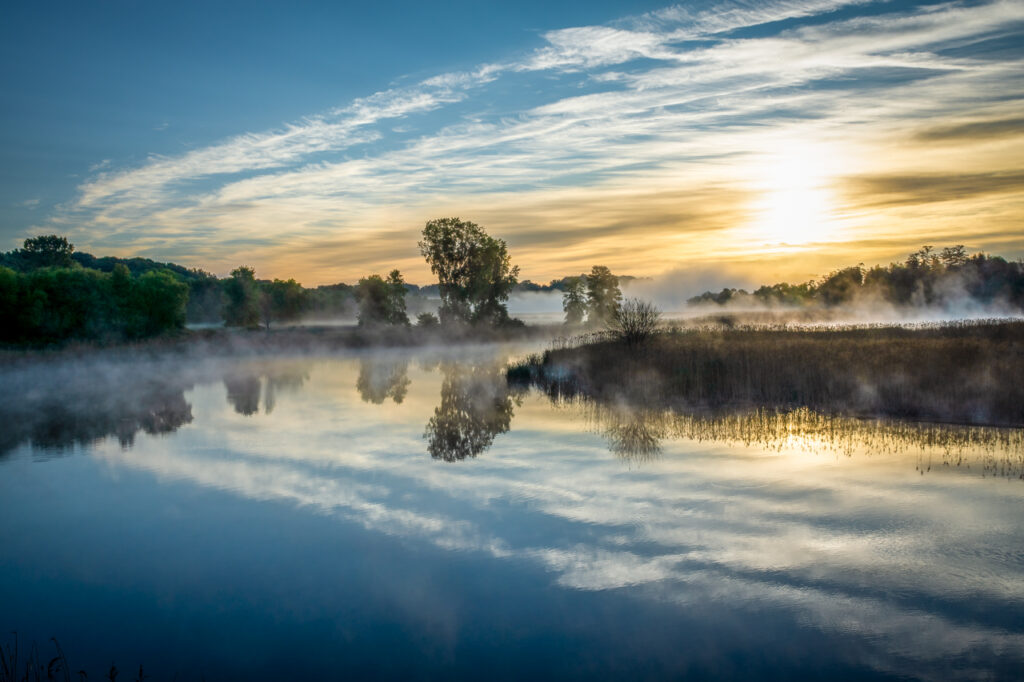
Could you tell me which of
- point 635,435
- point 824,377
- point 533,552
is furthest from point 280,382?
point 533,552

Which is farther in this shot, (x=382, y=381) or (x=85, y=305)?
(x=85, y=305)

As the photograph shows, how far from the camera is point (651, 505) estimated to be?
39.5 ft

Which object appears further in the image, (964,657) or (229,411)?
(229,411)

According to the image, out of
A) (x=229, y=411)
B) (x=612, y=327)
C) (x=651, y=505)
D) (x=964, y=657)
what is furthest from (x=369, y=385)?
(x=964, y=657)

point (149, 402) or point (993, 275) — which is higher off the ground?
point (993, 275)

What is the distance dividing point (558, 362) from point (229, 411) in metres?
16.5

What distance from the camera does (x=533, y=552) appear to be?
9.94m

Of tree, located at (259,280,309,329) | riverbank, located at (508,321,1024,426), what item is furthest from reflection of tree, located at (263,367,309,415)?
tree, located at (259,280,309,329)

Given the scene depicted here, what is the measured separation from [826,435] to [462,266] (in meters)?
63.0

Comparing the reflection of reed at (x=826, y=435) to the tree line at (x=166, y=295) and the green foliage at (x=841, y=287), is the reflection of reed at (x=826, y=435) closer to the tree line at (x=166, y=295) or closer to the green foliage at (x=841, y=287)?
the tree line at (x=166, y=295)

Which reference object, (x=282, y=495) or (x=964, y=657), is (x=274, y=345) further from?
(x=964, y=657)

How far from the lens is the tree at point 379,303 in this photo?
7950 centimetres

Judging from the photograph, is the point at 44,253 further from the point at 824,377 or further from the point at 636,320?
the point at 824,377

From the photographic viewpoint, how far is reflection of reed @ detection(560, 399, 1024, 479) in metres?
14.7
